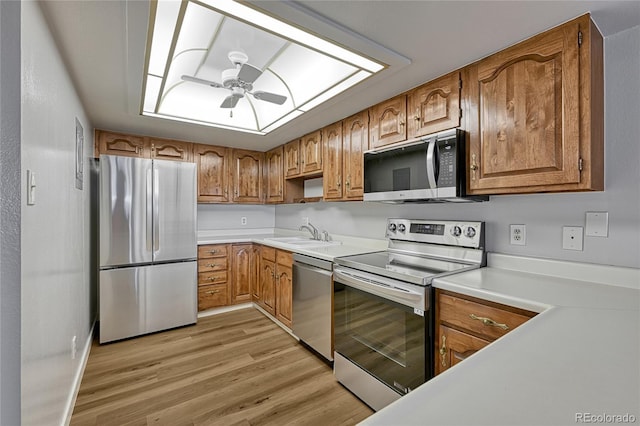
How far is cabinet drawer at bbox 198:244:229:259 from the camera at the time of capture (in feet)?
11.0

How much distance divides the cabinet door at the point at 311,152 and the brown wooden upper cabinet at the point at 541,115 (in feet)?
5.10

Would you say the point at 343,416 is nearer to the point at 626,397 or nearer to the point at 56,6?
the point at 626,397

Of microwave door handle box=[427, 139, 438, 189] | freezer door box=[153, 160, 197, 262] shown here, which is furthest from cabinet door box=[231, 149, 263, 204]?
microwave door handle box=[427, 139, 438, 189]

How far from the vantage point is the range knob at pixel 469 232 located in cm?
185

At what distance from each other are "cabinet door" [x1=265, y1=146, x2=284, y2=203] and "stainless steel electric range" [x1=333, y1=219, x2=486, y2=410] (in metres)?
1.82

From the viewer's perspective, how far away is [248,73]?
1896 millimetres

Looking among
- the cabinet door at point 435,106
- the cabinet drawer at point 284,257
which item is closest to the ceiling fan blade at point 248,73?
the cabinet door at point 435,106

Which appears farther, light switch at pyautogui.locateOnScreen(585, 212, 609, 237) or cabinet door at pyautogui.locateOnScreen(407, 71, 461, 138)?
cabinet door at pyautogui.locateOnScreen(407, 71, 461, 138)

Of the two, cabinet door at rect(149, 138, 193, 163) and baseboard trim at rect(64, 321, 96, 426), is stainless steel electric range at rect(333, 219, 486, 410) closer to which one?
baseboard trim at rect(64, 321, 96, 426)

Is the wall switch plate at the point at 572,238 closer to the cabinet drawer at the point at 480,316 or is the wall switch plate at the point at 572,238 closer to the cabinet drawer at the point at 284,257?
the cabinet drawer at the point at 480,316

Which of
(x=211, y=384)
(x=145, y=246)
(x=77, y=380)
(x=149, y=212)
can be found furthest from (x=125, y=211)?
(x=211, y=384)

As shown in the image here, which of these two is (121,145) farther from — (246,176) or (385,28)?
(385,28)

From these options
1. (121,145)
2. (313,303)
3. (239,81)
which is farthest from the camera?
(121,145)

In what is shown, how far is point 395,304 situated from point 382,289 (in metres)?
0.11
